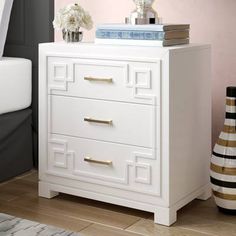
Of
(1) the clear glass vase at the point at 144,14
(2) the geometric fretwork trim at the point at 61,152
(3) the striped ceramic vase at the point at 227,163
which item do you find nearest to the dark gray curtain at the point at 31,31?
(2) the geometric fretwork trim at the point at 61,152

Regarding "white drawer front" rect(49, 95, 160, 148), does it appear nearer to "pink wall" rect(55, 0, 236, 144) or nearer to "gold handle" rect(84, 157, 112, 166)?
"gold handle" rect(84, 157, 112, 166)

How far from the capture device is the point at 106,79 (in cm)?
218

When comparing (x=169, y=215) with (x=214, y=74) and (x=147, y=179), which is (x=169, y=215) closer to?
(x=147, y=179)

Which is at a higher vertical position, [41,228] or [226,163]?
[226,163]

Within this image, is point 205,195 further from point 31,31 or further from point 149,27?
point 31,31

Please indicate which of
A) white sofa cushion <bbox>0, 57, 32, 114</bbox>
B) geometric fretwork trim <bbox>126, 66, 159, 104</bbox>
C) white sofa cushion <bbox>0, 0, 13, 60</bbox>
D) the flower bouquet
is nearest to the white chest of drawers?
geometric fretwork trim <bbox>126, 66, 159, 104</bbox>

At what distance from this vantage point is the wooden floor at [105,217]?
2084mm

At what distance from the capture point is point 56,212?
227 cm

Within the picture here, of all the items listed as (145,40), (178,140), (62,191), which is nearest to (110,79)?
(145,40)

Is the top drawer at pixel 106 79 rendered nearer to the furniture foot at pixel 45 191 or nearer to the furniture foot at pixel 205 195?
the furniture foot at pixel 45 191

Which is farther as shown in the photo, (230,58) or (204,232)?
(230,58)

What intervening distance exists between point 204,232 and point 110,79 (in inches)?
26.7

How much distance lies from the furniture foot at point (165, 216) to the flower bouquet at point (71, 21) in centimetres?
82

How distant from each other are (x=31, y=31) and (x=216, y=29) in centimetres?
98
